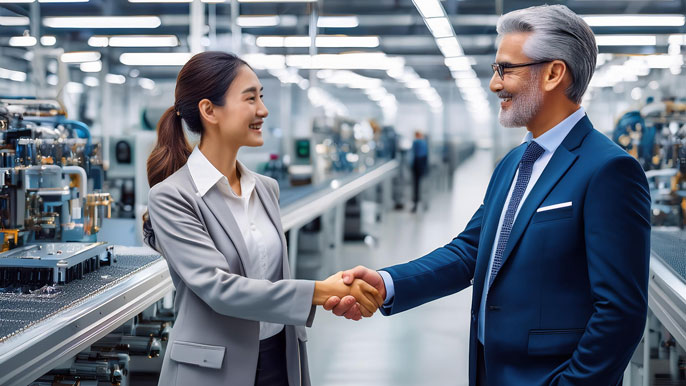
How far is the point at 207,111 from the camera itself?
1736 mm

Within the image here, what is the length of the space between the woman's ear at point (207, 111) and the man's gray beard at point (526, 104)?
741 millimetres

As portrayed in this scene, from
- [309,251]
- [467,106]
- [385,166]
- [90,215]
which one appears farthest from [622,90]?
[467,106]

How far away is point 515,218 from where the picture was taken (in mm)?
1565

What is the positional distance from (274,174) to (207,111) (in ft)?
19.3

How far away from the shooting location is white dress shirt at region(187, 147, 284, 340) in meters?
1.68

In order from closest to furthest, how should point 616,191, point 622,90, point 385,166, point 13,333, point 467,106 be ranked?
1. point 616,191
2. point 13,333
3. point 622,90
4. point 385,166
5. point 467,106

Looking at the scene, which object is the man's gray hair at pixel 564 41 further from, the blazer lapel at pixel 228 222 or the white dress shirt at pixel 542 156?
the blazer lapel at pixel 228 222

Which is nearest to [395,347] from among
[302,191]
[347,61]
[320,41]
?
[302,191]

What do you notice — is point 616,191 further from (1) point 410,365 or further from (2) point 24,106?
(1) point 410,365

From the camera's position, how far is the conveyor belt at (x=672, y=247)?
2967mm

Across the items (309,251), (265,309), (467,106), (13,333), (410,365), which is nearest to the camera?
(265,309)

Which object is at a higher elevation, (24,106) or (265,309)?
(24,106)

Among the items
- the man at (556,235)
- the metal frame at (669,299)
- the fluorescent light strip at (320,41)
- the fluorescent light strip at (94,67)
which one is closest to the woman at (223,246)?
the man at (556,235)

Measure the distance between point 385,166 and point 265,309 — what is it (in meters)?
11.2
